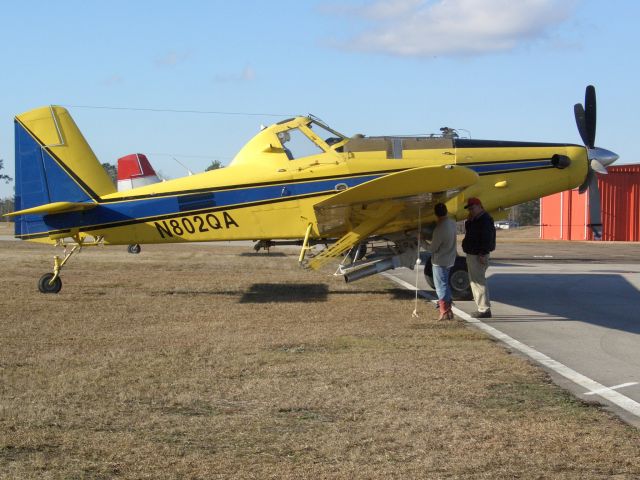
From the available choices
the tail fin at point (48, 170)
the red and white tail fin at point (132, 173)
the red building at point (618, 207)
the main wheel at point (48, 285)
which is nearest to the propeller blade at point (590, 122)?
the tail fin at point (48, 170)

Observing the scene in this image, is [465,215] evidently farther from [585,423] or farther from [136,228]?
[585,423]

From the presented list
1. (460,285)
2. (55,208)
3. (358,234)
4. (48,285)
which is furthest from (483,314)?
(48,285)

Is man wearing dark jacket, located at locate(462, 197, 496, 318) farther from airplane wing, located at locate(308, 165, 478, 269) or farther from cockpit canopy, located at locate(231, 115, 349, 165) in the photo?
cockpit canopy, located at locate(231, 115, 349, 165)

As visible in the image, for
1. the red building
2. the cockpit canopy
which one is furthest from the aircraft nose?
the red building

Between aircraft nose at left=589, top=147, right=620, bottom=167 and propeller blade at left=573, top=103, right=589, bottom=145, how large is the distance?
12.2 inches

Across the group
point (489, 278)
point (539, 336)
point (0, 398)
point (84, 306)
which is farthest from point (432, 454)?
point (489, 278)

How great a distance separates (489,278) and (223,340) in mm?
9833

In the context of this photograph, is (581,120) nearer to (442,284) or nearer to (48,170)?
(442,284)

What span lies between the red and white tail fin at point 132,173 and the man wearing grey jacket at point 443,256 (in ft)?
60.7

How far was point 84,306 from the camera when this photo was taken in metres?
12.1

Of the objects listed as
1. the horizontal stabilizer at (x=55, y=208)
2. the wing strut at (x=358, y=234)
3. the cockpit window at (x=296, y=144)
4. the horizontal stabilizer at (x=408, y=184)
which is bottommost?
the wing strut at (x=358, y=234)

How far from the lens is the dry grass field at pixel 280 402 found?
4.61 meters

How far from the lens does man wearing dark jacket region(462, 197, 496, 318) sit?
1116 cm

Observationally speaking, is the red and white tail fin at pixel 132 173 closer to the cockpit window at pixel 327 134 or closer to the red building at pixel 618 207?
the cockpit window at pixel 327 134
